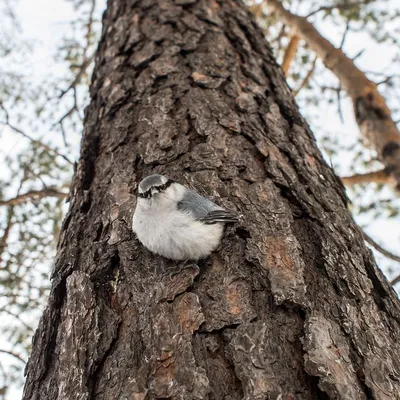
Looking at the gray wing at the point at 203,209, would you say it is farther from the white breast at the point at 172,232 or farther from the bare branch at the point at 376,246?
the bare branch at the point at 376,246

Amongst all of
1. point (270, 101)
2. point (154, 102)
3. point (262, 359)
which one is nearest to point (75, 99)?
point (154, 102)

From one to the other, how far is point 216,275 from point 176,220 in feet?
1.08

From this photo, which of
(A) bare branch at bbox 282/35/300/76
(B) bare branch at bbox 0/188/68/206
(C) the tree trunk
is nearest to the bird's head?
(C) the tree trunk

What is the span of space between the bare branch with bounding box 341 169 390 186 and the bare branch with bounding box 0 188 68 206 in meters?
2.45

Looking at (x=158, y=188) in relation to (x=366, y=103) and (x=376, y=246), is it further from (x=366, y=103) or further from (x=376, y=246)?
(x=366, y=103)

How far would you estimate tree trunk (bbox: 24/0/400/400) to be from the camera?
1.19m

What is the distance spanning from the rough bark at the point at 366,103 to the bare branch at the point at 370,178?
0.07 feet

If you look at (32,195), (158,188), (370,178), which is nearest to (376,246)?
(370,178)

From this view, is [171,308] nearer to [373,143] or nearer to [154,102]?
[154,102]

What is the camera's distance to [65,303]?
1.52 metres

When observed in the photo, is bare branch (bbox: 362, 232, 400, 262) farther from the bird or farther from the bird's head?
the bird's head

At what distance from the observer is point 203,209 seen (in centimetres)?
166

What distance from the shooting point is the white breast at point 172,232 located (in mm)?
1569

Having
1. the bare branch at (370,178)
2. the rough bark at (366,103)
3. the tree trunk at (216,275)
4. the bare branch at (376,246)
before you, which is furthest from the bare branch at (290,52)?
the bare branch at (376,246)
